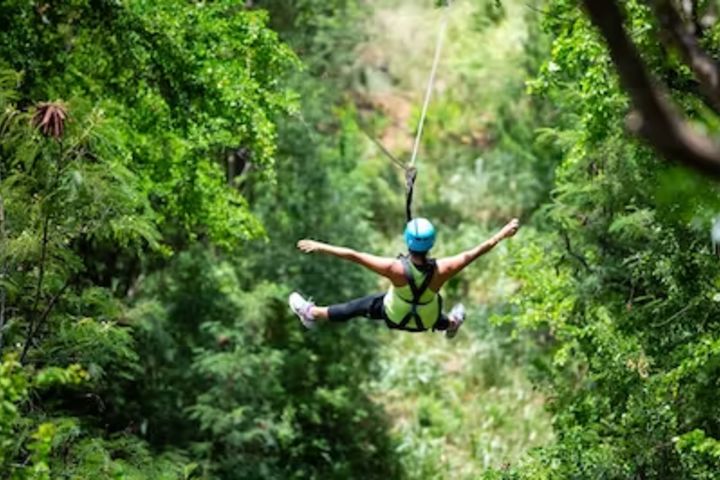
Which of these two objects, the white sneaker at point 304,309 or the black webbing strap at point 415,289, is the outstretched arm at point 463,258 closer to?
the black webbing strap at point 415,289

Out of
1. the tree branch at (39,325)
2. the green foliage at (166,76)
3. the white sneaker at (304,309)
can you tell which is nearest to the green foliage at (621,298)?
the white sneaker at (304,309)

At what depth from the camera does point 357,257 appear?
6.97 meters

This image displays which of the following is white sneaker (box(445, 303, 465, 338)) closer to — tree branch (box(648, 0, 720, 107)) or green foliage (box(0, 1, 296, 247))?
green foliage (box(0, 1, 296, 247))

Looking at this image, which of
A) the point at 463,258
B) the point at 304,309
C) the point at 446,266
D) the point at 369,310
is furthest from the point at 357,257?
the point at 304,309

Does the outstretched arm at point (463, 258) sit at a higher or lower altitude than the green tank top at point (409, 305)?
higher

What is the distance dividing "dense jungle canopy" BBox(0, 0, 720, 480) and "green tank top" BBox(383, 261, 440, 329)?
1534 mm

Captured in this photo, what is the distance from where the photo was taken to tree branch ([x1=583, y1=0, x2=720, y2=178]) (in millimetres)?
2543

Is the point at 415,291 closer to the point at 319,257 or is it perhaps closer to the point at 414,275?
the point at 414,275

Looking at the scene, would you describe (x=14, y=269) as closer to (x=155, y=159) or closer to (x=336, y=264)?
(x=155, y=159)

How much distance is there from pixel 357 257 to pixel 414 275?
41cm

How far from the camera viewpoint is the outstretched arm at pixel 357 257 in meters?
6.87

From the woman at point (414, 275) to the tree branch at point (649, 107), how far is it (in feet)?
13.6

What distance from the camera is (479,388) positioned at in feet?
56.9

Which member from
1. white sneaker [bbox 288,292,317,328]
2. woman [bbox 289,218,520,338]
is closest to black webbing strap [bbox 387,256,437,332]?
woman [bbox 289,218,520,338]
